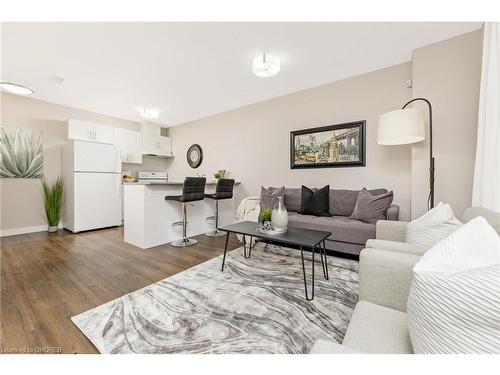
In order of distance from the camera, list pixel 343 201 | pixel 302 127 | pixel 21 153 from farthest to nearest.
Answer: pixel 21 153, pixel 302 127, pixel 343 201

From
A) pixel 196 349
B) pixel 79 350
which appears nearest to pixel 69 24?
pixel 79 350

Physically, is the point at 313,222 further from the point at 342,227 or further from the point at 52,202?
the point at 52,202

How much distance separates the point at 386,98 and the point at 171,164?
17.2 feet

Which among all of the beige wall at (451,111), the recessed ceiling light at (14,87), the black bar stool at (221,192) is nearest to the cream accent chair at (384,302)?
the beige wall at (451,111)

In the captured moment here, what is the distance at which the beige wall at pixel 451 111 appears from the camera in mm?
2268

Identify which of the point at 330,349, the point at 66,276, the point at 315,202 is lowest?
the point at 66,276

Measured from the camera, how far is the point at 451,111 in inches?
93.2

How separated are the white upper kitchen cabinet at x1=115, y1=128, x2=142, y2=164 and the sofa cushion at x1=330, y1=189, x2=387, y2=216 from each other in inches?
183

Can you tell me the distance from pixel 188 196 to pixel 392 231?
2576 mm

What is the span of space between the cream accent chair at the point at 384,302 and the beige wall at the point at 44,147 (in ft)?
18.1

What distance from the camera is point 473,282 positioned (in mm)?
533

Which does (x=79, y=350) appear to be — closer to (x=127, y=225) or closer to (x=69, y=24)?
(x=127, y=225)

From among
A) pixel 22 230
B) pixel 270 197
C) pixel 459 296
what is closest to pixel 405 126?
pixel 270 197
